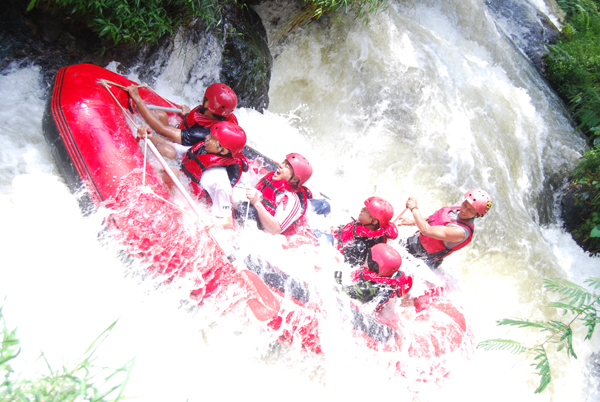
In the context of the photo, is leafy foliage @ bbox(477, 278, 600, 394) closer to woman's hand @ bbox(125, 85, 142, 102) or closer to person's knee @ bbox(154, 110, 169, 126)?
person's knee @ bbox(154, 110, 169, 126)

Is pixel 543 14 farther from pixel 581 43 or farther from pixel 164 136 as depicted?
pixel 164 136

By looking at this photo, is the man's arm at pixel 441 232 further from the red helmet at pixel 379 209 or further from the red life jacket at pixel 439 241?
the red helmet at pixel 379 209

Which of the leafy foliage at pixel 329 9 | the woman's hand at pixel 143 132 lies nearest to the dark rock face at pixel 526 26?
the leafy foliage at pixel 329 9

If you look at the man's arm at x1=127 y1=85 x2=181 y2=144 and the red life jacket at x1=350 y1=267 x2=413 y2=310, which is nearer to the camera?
Answer: the red life jacket at x1=350 y1=267 x2=413 y2=310

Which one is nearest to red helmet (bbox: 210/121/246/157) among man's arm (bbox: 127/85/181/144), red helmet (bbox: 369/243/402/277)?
man's arm (bbox: 127/85/181/144)

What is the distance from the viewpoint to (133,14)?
11.7ft

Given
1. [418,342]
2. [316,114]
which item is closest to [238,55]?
[316,114]

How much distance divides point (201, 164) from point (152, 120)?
2.34 ft

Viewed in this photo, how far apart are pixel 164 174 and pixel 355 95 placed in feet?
10.5

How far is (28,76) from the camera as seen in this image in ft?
12.4

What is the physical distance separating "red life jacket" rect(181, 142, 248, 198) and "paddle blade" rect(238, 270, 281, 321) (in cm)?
81

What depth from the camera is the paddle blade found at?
2.78m

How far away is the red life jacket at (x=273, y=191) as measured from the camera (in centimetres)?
324

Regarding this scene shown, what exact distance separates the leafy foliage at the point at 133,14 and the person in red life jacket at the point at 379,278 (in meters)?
2.84
